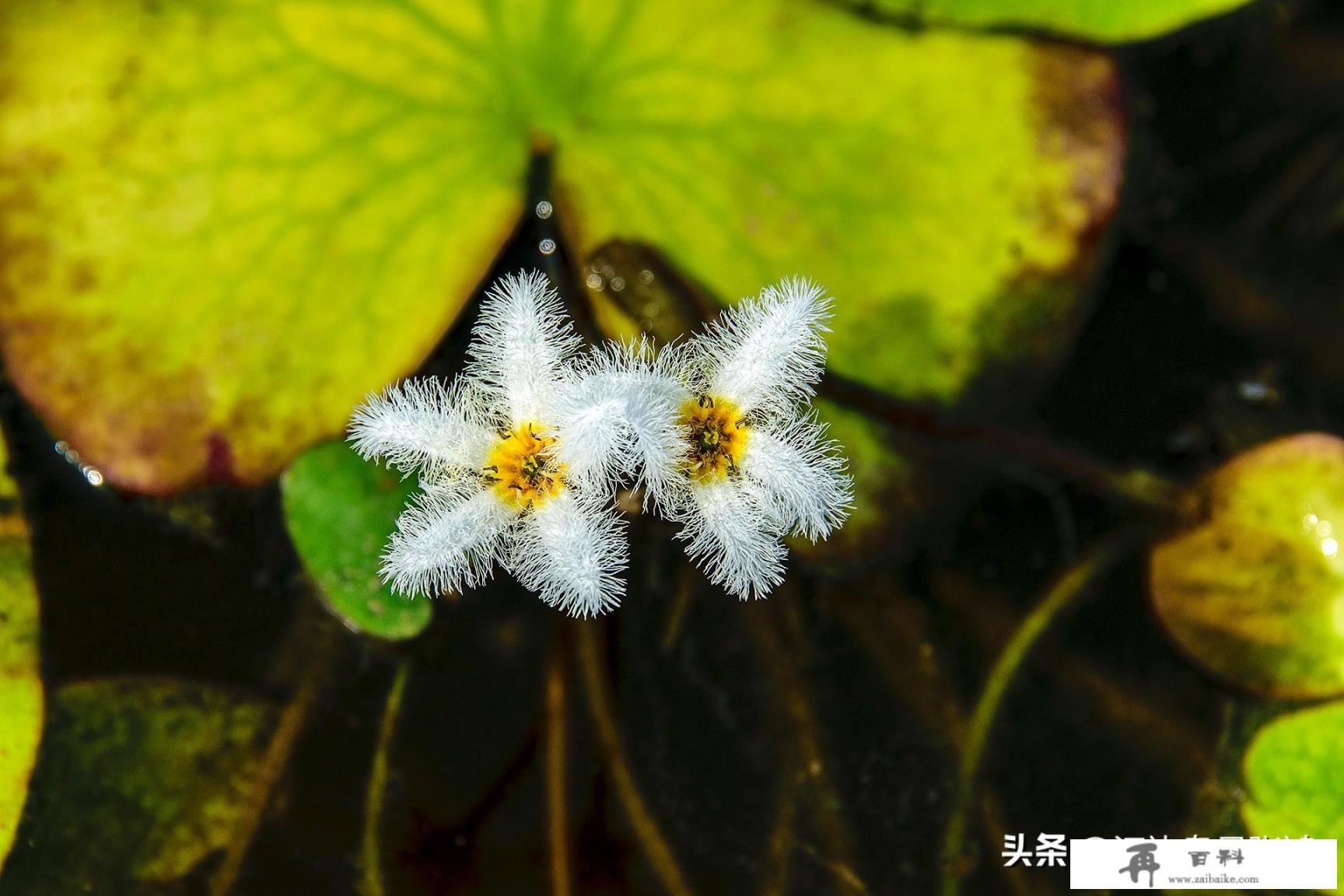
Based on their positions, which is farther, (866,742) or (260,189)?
(866,742)

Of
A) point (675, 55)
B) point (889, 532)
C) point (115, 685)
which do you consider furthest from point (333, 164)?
point (889, 532)

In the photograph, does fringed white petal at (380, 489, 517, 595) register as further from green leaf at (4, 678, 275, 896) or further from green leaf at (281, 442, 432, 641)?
green leaf at (4, 678, 275, 896)

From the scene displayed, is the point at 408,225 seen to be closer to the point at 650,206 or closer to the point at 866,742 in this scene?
the point at 650,206

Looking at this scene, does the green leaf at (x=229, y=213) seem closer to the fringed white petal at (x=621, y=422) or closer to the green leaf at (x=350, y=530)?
the green leaf at (x=350, y=530)

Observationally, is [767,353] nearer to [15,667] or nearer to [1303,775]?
[1303,775]

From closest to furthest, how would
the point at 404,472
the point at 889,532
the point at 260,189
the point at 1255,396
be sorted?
the point at 404,472 < the point at 260,189 < the point at 889,532 < the point at 1255,396

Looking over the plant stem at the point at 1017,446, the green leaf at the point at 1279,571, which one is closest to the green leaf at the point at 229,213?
the plant stem at the point at 1017,446

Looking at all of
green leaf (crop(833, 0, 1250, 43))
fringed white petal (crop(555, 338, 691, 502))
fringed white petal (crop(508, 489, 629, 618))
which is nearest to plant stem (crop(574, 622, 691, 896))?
fringed white petal (crop(508, 489, 629, 618))
